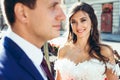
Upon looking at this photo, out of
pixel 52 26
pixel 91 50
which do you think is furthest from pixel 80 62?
pixel 52 26

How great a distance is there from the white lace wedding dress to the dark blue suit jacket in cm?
229

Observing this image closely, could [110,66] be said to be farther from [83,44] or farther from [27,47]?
[27,47]

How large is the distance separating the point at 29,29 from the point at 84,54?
2.46 meters

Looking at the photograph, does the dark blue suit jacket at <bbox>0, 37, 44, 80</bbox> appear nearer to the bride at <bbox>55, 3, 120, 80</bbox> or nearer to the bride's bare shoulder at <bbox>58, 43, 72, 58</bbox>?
the bride at <bbox>55, 3, 120, 80</bbox>

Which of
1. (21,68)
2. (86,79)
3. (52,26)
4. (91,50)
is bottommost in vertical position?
(86,79)

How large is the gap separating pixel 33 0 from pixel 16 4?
0.09m

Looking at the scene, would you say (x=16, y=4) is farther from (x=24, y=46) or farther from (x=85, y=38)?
(x=85, y=38)

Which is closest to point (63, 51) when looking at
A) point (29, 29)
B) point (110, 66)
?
point (110, 66)

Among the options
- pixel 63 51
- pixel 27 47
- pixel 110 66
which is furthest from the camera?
pixel 63 51

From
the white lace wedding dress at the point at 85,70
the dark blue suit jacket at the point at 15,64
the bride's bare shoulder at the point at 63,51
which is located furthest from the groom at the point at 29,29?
the bride's bare shoulder at the point at 63,51

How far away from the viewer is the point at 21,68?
5.13 feet

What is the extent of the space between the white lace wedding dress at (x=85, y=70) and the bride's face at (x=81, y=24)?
334 millimetres

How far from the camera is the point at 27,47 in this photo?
1.66 metres

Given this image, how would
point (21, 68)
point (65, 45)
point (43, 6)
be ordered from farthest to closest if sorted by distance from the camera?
point (65, 45) → point (43, 6) → point (21, 68)
